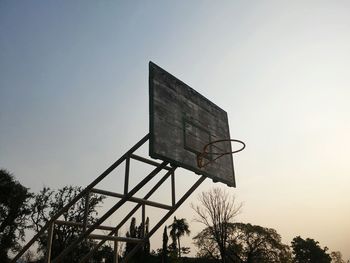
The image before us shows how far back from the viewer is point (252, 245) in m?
46.0

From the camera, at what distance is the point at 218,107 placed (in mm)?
7562

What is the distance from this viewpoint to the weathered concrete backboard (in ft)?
17.3

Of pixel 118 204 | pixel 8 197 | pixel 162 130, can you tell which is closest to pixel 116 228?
pixel 118 204

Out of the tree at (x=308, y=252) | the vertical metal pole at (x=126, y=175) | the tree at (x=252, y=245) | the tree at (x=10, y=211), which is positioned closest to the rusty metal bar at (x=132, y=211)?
the vertical metal pole at (x=126, y=175)

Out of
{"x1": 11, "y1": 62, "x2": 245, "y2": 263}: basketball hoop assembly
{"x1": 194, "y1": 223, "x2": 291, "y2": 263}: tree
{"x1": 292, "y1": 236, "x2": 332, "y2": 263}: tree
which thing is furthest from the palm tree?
{"x1": 11, "y1": 62, "x2": 245, "y2": 263}: basketball hoop assembly

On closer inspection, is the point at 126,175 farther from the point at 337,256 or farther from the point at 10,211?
the point at 337,256

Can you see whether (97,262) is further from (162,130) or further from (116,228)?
(162,130)

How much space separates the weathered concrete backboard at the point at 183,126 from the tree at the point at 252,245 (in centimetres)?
3914

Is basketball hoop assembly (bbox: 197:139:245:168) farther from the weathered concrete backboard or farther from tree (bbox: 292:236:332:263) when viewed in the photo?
tree (bbox: 292:236:332:263)

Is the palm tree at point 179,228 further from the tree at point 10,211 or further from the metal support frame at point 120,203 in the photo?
the metal support frame at point 120,203

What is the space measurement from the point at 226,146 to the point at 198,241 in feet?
138

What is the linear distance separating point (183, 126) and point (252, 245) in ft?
149

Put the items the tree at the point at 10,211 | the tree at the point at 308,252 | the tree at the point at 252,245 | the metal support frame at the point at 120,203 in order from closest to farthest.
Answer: the metal support frame at the point at 120,203 → the tree at the point at 10,211 → the tree at the point at 252,245 → the tree at the point at 308,252

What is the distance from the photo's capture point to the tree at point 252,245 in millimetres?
43906
